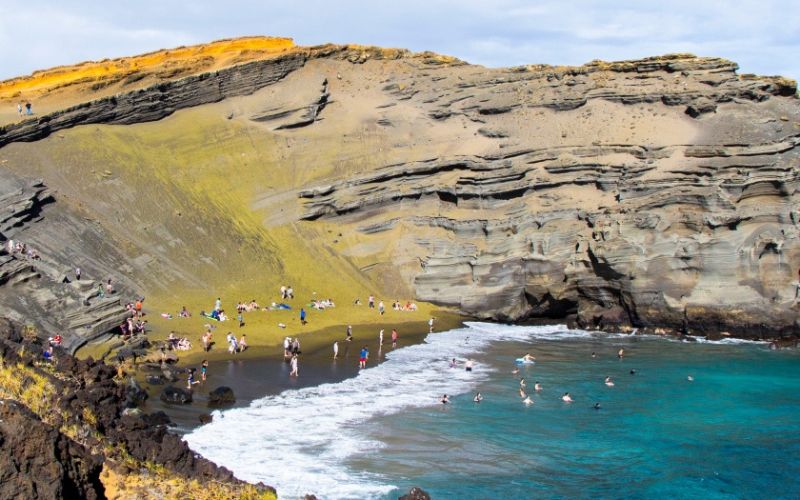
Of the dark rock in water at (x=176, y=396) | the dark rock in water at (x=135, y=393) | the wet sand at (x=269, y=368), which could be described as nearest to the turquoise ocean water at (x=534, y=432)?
the wet sand at (x=269, y=368)

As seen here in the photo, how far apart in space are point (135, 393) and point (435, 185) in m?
33.1

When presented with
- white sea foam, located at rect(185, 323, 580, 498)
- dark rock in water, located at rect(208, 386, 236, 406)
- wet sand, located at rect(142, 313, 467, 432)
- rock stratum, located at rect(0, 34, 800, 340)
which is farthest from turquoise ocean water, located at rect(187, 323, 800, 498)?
rock stratum, located at rect(0, 34, 800, 340)

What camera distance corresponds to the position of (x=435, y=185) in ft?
185

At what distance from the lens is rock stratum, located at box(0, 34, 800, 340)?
4559 cm

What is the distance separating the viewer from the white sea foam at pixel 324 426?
21484mm

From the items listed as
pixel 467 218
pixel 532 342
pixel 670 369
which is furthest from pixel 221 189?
pixel 670 369

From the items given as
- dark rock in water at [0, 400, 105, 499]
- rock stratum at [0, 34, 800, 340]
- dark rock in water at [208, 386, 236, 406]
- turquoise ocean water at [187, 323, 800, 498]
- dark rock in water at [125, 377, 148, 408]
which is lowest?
turquoise ocean water at [187, 323, 800, 498]

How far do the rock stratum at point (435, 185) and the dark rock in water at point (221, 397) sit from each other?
9203mm

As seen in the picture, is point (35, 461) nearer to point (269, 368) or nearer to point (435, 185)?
point (269, 368)

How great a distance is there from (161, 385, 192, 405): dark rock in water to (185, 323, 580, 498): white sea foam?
1746mm

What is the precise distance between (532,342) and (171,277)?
21.0m

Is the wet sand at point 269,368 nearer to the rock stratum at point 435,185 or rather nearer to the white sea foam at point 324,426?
the white sea foam at point 324,426

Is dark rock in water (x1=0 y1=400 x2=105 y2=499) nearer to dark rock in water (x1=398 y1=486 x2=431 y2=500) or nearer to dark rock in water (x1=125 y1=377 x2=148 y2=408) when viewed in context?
dark rock in water (x1=398 y1=486 x2=431 y2=500)

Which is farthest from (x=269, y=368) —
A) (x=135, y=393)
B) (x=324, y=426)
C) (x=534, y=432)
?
(x=534, y=432)
